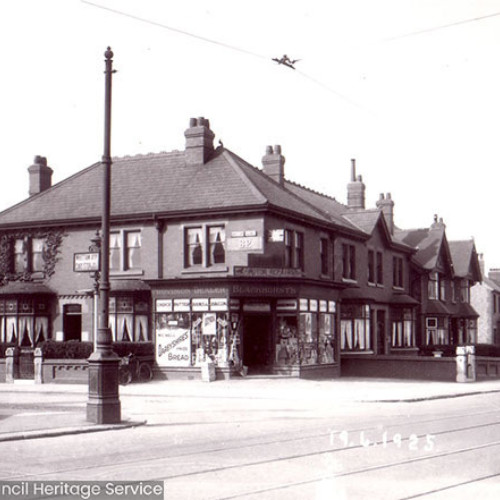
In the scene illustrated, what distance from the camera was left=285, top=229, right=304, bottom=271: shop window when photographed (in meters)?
33.4

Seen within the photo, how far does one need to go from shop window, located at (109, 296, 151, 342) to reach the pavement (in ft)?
9.98

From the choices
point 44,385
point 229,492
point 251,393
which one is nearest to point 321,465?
point 229,492

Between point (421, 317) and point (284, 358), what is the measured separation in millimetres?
19097

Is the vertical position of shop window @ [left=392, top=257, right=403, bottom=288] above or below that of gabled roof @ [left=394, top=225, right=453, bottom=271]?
below

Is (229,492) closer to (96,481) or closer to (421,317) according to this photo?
(96,481)

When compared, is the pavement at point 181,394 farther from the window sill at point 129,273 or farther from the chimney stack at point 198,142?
the chimney stack at point 198,142

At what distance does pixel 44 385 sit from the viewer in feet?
94.9

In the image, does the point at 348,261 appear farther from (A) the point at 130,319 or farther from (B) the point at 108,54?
(B) the point at 108,54

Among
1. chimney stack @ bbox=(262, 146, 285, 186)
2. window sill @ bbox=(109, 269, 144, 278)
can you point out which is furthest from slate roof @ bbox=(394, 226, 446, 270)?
window sill @ bbox=(109, 269, 144, 278)

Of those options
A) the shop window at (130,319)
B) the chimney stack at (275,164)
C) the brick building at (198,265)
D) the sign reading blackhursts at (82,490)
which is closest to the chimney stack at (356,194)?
the brick building at (198,265)

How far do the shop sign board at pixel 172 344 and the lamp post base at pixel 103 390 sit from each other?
613 inches

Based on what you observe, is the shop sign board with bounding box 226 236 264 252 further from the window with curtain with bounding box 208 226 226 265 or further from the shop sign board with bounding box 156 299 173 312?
the shop sign board with bounding box 156 299 173 312

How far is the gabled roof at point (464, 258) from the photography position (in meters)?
54.6

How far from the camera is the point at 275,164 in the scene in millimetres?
38094
